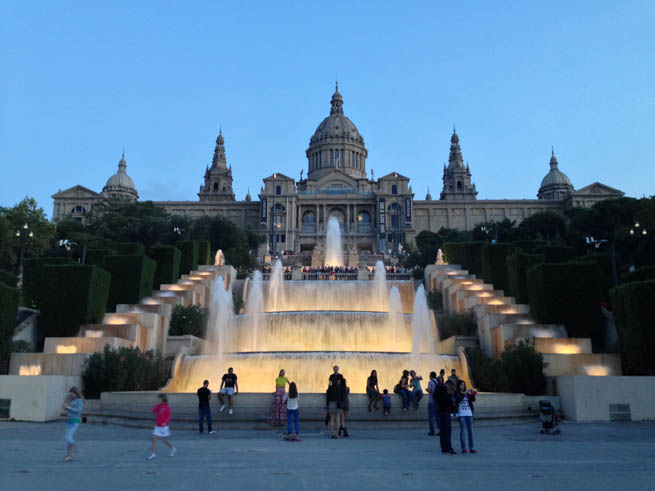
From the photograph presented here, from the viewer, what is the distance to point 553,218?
82.2 metres

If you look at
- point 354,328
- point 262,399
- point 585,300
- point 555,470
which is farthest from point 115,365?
point 585,300

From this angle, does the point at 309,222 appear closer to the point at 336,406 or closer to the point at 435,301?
the point at 435,301

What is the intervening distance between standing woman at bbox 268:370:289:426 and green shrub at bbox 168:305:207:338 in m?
12.9

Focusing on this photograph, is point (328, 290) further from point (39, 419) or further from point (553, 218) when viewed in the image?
point (553, 218)

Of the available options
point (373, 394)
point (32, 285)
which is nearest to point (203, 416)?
point (373, 394)

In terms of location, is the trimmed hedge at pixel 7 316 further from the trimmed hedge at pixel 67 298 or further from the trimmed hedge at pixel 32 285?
the trimmed hedge at pixel 32 285

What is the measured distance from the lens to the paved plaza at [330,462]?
7594mm

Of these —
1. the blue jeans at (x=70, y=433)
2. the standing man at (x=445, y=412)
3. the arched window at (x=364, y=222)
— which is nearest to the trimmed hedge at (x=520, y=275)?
the standing man at (x=445, y=412)

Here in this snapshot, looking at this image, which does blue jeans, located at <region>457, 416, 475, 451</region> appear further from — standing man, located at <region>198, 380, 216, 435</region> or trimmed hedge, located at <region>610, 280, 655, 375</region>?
trimmed hedge, located at <region>610, 280, 655, 375</region>

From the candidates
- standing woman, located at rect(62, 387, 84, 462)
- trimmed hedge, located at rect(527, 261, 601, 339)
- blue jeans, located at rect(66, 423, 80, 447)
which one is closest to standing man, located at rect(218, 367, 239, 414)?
standing woman, located at rect(62, 387, 84, 462)

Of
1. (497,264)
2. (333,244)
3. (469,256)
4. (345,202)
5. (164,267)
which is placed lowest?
(164,267)

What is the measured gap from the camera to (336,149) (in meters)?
130

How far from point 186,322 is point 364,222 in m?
78.8

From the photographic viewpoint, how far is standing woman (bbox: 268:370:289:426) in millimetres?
14794
